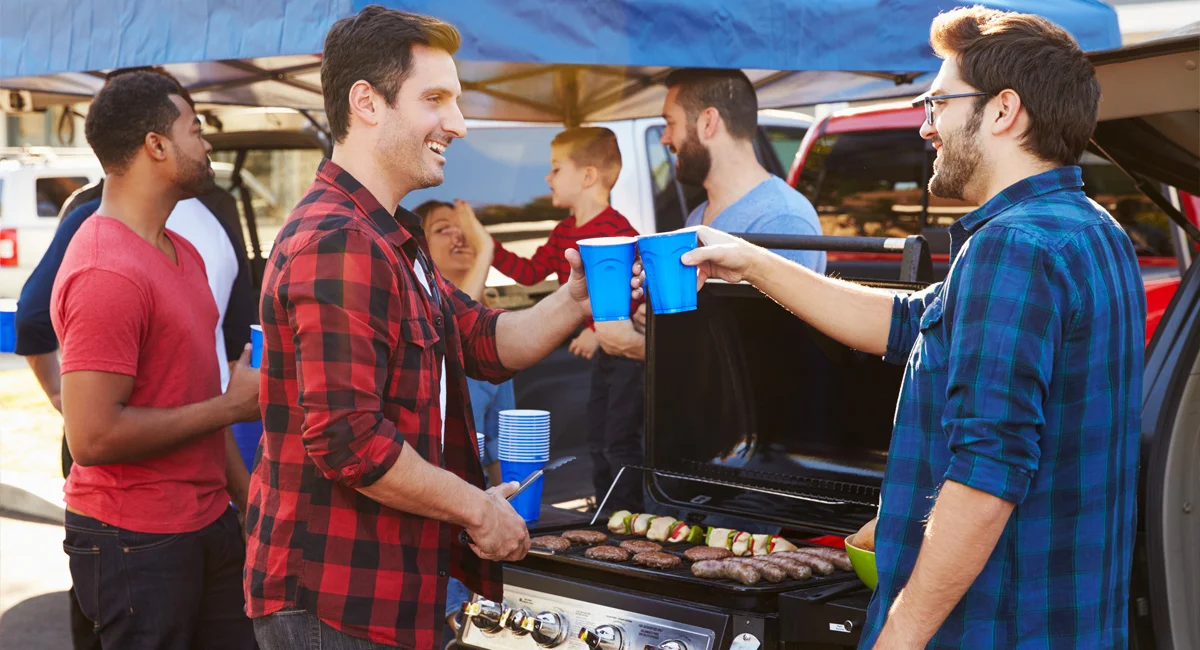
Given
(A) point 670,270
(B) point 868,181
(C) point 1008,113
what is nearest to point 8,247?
(B) point 868,181

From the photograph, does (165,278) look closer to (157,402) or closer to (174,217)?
(157,402)

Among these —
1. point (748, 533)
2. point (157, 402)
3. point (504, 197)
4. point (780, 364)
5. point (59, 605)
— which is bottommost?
point (59, 605)

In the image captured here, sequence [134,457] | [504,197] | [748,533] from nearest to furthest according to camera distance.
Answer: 1. [134,457]
2. [748,533]
3. [504,197]

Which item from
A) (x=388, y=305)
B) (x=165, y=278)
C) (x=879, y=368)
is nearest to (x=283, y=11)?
(x=165, y=278)

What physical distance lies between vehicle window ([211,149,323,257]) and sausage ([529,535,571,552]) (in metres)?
4.56

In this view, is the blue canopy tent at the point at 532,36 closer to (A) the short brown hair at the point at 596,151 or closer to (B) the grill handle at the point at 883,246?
(A) the short brown hair at the point at 596,151

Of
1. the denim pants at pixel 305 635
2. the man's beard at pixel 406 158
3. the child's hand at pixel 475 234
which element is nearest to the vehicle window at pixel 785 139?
the child's hand at pixel 475 234

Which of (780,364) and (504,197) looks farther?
(504,197)

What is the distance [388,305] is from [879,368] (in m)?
1.57

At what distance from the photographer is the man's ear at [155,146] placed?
324 centimetres

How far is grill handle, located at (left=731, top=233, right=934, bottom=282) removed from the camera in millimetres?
2863

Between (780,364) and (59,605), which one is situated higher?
(780,364)

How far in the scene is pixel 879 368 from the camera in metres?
3.18

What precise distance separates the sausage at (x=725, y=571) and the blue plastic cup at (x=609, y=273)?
2.30 ft
